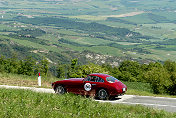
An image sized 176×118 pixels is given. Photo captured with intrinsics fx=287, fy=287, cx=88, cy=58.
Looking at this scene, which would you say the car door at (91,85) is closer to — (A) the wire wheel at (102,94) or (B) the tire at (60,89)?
(A) the wire wheel at (102,94)

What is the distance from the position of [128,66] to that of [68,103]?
3782 inches

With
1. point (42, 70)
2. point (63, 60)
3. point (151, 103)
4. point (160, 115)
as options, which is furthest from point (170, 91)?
point (63, 60)

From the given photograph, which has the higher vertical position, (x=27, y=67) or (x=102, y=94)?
(x=102, y=94)

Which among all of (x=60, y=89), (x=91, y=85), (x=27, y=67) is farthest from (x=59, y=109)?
(x=27, y=67)

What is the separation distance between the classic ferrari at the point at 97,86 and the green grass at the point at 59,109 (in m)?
3.08

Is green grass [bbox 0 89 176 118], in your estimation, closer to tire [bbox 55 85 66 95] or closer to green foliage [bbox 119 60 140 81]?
tire [bbox 55 85 66 95]

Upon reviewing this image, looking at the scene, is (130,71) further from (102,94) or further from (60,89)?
(102,94)

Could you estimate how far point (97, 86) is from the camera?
18188 millimetres

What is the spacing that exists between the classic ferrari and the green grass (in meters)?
3.08

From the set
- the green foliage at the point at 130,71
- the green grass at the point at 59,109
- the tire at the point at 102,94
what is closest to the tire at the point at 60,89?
the tire at the point at 102,94

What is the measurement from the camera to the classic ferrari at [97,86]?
58.3ft

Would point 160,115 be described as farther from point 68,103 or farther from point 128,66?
point 128,66

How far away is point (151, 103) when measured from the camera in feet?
56.3

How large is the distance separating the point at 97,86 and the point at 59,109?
5.98 meters
